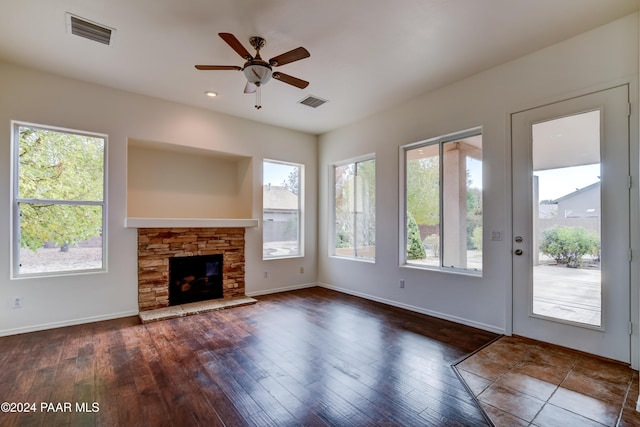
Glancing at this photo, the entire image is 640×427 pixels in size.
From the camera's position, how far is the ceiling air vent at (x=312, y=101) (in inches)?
178

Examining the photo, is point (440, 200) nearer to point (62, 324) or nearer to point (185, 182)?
point (185, 182)

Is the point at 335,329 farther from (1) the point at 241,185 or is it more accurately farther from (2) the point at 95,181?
(2) the point at 95,181

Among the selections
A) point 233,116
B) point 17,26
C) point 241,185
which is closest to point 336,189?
point 241,185

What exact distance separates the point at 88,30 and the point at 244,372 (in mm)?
3496

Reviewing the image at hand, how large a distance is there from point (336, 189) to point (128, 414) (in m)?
4.72

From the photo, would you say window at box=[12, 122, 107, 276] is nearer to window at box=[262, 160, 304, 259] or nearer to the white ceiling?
the white ceiling

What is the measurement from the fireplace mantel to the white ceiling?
1810mm

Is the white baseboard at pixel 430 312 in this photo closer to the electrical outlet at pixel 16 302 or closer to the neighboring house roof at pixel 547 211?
the neighboring house roof at pixel 547 211

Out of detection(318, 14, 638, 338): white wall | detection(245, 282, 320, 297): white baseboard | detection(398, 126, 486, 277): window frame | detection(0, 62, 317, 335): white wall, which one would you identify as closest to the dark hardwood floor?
detection(0, 62, 317, 335): white wall

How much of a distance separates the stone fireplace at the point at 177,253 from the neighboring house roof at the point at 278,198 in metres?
0.74

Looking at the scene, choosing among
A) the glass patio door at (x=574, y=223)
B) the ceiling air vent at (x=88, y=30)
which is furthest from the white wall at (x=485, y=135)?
the ceiling air vent at (x=88, y=30)

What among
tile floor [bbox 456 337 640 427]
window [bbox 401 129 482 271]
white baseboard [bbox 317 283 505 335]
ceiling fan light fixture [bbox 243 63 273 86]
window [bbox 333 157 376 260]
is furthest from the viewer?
window [bbox 333 157 376 260]

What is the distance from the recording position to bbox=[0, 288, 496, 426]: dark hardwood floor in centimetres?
208

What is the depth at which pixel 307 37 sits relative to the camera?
304 cm
